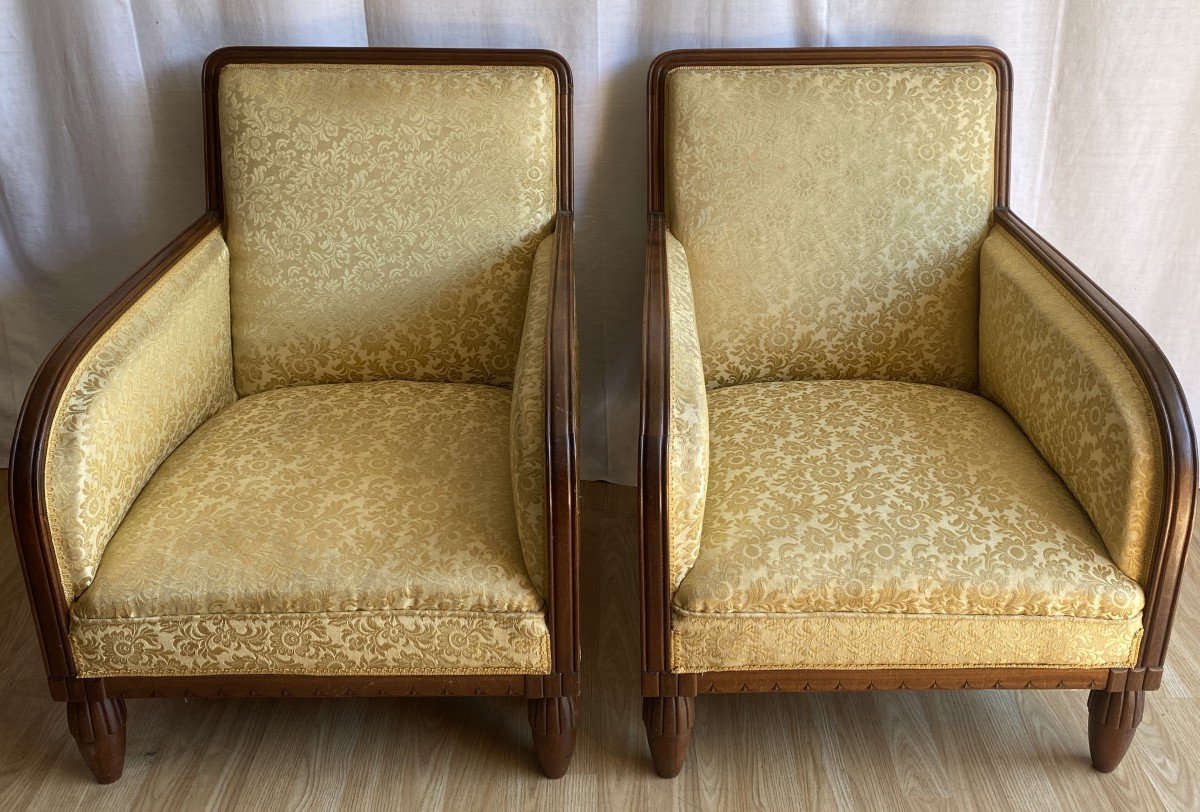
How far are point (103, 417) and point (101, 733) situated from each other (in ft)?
1.38

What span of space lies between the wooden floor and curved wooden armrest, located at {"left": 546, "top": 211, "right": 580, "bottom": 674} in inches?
9.7

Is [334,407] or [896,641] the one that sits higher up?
[334,407]

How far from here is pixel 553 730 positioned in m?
1.38

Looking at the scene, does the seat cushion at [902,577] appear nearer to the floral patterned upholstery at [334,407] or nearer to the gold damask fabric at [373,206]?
the floral patterned upholstery at [334,407]

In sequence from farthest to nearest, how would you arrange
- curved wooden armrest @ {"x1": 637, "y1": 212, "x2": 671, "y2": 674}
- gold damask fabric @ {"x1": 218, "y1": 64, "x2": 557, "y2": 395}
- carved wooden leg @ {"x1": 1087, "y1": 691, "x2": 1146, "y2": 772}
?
gold damask fabric @ {"x1": 218, "y1": 64, "x2": 557, "y2": 395} → carved wooden leg @ {"x1": 1087, "y1": 691, "x2": 1146, "y2": 772} → curved wooden armrest @ {"x1": 637, "y1": 212, "x2": 671, "y2": 674}

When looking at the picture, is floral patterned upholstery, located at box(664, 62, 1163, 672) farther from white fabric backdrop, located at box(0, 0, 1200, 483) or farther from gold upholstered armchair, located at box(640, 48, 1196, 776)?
white fabric backdrop, located at box(0, 0, 1200, 483)

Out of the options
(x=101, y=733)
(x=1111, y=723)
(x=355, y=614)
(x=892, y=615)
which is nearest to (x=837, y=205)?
(x=892, y=615)

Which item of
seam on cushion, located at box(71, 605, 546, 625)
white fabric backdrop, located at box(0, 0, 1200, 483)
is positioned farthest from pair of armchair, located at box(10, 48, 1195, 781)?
white fabric backdrop, located at box(0, 0, 1200, 483)

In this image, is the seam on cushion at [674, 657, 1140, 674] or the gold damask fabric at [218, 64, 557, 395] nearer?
the seam on cushion at [674, 657, 1140, 674]

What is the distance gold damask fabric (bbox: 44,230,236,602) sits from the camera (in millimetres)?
1240

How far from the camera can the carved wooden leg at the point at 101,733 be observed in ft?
4.47

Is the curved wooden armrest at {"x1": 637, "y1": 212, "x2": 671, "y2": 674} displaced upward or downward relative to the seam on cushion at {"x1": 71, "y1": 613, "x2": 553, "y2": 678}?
upward

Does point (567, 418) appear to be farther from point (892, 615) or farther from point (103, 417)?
point (103, 417)

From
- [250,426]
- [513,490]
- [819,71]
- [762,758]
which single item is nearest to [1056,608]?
[762,758]
